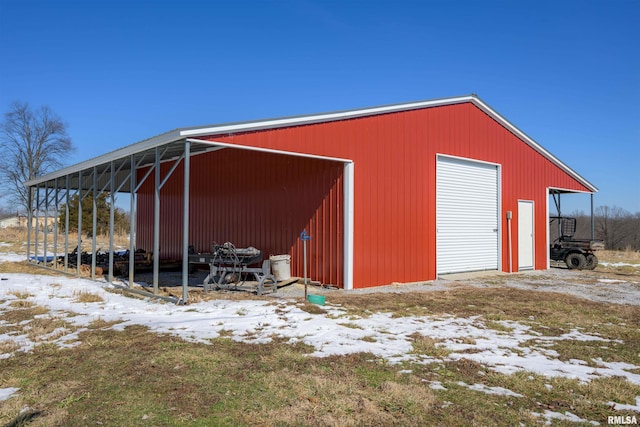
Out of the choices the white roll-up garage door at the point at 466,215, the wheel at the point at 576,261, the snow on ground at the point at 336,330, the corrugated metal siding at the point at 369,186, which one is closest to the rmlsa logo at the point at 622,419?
the snow on ground at the point at 336,330

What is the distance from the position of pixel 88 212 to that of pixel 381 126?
25.6 m

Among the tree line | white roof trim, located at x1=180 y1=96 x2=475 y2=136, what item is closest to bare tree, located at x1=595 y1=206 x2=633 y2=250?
the tree line

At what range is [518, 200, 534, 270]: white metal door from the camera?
14398 millimetres

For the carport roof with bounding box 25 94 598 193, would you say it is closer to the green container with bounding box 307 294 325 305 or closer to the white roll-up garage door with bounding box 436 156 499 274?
the white roll-up garage door with bounding box 436 156 499 274

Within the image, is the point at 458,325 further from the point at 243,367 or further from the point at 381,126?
the point at 381,126

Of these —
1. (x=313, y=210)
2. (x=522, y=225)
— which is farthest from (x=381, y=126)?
(x=522, y=225)

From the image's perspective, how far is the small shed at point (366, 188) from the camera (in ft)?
30.6

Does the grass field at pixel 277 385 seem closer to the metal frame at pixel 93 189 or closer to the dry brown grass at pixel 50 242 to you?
the metal frame at pixel 93 189

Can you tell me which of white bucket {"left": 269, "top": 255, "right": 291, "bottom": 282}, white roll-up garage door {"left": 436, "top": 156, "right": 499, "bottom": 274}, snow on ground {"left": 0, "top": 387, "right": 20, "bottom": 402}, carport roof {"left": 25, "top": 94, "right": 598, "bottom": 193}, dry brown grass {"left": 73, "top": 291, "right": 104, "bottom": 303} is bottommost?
snow on ground {"left": 0, "top": 387, "right": 20, "bottom": 402}

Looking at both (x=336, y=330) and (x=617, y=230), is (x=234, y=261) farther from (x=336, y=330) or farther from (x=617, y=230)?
(x=617, y=230)

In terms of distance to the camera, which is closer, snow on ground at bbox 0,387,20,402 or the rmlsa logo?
the rmlsa logo

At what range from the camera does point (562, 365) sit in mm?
4441

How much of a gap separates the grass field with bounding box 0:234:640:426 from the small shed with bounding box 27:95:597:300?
9.48 feet

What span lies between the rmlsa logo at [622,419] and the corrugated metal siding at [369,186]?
6.54 m
